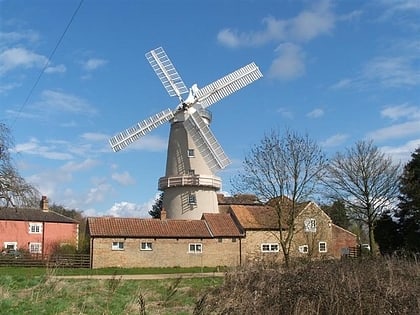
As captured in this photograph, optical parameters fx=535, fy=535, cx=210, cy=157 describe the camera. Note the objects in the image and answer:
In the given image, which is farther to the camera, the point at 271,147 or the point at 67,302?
the point at 271,147

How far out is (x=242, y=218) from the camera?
152ft

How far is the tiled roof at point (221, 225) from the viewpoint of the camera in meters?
43.9

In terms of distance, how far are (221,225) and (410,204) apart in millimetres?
16010

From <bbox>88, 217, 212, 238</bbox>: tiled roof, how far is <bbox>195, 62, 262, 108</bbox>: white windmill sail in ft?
35.4

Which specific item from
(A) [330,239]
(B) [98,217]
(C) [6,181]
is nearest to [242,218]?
(A) [330,239]

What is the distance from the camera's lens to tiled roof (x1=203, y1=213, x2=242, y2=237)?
43906mm

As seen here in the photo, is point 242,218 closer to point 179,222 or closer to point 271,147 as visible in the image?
point 179,222

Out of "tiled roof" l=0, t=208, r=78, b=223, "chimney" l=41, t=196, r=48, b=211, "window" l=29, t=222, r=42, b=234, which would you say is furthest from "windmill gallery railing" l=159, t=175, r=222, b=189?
"chimney" l=41, t=196, r=48, b=211

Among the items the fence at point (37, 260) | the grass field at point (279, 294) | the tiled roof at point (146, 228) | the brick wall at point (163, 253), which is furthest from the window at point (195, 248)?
the grass field at point (279, 294)

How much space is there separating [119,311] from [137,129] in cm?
3707

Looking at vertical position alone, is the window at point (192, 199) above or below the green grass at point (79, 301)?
above

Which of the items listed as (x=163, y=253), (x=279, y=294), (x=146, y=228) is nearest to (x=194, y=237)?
(x=163, y=253)

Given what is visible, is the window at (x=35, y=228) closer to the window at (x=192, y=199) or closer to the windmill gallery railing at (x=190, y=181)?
the windmill gallery railing at (x=190, y=181)

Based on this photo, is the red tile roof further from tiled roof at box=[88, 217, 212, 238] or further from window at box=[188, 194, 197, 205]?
window at box=[188, 194, 197, 205]
